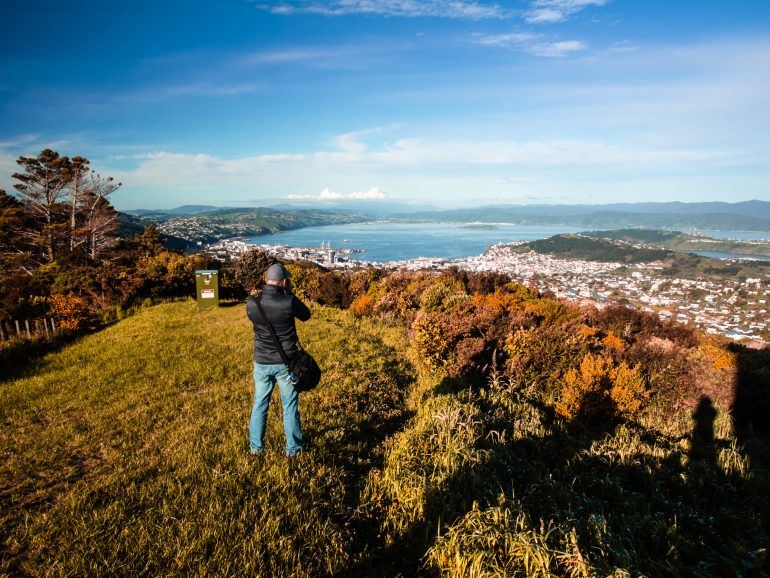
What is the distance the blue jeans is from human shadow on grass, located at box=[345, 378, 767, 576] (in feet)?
4.83

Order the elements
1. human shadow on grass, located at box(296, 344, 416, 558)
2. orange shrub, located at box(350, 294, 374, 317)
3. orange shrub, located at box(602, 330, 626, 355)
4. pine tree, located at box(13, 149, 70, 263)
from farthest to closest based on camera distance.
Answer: pine tree, located at box(13, 149, 70, 263)
orange shrub, located at box(350, 294, 374, 317)
orange shrub, located at box(602, 330, 626, 355)
human shadow on grass, located at box(296, 344, 416, 558)

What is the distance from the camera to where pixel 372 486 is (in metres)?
3.51

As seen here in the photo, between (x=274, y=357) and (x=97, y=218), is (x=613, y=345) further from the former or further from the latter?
(x=97, y=218)

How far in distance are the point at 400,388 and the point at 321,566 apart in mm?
3800

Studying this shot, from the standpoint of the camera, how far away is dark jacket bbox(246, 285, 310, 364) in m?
3.70

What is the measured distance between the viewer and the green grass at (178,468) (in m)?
2.58

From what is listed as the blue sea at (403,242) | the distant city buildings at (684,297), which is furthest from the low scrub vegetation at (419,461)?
the blue sea at (403,242)

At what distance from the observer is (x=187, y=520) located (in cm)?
286

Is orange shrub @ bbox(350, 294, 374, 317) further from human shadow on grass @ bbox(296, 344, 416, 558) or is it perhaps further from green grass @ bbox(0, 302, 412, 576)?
human shadow on grass @ bbox(296, 344, 416, 558)

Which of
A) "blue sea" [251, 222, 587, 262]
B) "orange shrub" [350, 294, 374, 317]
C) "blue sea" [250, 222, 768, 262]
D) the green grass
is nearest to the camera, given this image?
the green grass

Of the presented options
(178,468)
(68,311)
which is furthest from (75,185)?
(178,468)

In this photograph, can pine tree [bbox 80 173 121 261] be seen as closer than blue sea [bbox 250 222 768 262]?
Yes

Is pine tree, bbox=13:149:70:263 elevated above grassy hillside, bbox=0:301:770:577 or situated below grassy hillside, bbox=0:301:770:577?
above

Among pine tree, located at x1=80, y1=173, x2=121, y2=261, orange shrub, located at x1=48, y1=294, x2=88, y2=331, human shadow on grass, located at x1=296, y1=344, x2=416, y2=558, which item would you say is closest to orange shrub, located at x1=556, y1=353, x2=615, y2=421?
human shadow on grass, located at x1=296, y1=344, x2=416, y2=558
